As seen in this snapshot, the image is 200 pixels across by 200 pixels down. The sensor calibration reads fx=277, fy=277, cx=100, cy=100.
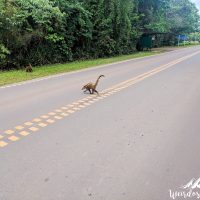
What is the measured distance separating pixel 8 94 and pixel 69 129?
425 cm

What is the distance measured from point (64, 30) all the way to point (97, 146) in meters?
17.2

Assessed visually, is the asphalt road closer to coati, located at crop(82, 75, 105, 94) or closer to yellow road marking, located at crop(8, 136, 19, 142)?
yellow road marking, located at crop(8, 136, 19, 142)

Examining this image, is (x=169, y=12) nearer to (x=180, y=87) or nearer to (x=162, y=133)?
(x=180, y=87)

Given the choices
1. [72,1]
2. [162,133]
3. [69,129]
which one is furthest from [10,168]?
[72,1]

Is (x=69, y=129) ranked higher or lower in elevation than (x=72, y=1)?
lower

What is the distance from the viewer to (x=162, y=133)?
529 centimetres

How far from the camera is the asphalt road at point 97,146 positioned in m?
3.35

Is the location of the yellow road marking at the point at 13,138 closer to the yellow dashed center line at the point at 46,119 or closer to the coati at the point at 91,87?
the yellow dashed center line at the point at 46,119

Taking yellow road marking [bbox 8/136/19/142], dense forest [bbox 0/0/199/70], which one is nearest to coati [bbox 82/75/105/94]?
yellow road marking [bbox 8/136/19/142]
